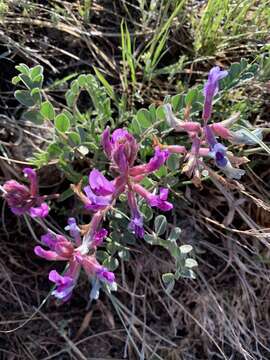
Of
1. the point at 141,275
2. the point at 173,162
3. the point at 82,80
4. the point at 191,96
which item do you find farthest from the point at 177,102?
the point at 141,275

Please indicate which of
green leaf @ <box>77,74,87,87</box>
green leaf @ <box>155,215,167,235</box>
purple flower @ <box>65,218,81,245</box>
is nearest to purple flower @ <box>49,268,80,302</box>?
purple flower @ <box>65,218,81,245</box>

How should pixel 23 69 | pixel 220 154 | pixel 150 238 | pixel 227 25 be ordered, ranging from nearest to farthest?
pixel 220 154 < pixel 23 69 < pixel 150 238 < pixel 227 25

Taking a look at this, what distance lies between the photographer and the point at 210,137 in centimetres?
151

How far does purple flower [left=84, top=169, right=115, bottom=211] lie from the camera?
145cm

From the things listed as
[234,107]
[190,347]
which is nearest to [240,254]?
[190,347]

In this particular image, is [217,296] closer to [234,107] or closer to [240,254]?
[240,254]

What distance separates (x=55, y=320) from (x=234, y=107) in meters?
0.92

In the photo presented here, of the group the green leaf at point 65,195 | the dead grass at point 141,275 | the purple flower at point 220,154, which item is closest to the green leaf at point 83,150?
the green leaf at point 65,195

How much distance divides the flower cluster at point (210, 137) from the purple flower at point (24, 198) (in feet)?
1.34

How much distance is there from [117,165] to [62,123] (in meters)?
0.25

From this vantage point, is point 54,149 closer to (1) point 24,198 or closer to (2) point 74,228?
(1) point 24,198

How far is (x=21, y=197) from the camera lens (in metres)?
1.64

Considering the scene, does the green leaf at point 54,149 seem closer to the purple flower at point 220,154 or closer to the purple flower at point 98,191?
the purple flower at point 98,191

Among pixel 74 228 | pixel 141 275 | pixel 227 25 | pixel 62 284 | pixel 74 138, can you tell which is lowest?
pixel 141 275
